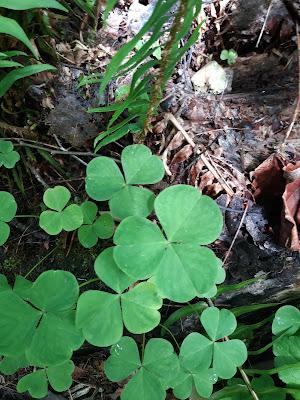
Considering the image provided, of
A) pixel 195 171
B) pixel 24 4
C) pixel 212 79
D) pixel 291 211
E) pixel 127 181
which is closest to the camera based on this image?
pixel 24 4

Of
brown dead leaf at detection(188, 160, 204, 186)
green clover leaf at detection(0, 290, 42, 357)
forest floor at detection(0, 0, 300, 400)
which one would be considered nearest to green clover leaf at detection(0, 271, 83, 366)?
green clover leaf at detection(0, 290, 42, 357)

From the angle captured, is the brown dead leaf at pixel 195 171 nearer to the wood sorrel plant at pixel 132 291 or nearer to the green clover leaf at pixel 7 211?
the wood sorrel plant at pixel 132 291

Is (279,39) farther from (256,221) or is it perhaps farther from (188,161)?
(256,221)

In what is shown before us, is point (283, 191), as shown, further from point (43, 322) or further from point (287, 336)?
point (43, 322)

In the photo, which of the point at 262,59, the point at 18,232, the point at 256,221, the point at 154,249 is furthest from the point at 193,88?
the point at 18,232

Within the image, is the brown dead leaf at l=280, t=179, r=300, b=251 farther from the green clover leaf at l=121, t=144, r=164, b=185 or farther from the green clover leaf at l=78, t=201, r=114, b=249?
the green clover leaf at l=78, t=201, r=114, b=249

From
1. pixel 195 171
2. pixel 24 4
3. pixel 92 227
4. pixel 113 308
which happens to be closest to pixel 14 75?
pixel 24 4
